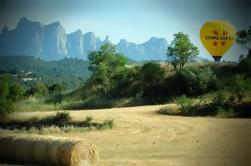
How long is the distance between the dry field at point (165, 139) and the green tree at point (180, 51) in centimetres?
164

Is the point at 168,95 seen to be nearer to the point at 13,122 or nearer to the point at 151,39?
the point at 151,39

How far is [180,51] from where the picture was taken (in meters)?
15.3

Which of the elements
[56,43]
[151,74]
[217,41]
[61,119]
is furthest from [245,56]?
[61,119]

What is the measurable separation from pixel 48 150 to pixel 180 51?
7.84m

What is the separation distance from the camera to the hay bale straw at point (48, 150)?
7891 millimetres

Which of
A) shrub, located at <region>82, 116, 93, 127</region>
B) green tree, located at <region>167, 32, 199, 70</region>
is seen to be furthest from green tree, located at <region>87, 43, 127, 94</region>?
green tree, located at <region>167, 32, 199, 70</region>

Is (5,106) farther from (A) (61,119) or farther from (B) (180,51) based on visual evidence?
(B) (180,51)

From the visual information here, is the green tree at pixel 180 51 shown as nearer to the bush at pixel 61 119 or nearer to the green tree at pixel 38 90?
the bush at pixel 61 119

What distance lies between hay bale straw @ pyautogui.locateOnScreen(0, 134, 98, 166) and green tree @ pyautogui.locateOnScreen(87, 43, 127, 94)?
455 cm

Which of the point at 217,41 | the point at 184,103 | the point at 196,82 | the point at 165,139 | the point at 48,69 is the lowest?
the point at 165,139

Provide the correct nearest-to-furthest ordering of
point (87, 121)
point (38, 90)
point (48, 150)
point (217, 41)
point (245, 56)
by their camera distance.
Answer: point (48, 150) → point (38, 90) → point (87, 121) → point (245, 56) → point (217, 41)

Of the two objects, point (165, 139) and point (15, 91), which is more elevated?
point (15, 91)

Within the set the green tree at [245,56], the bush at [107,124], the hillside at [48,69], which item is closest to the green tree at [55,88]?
the hillside at [48,69]

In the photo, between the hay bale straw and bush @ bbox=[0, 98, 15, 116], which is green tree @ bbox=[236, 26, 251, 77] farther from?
the hay bale straw
